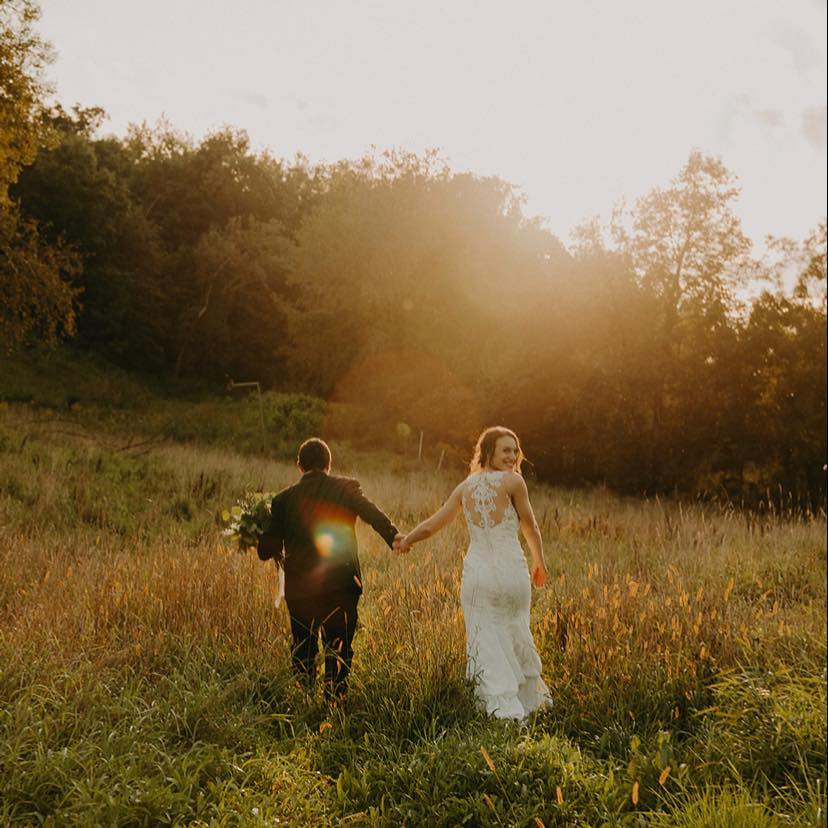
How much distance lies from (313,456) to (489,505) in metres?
1.45

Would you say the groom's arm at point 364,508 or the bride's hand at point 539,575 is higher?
the groom's arm at point 364,508

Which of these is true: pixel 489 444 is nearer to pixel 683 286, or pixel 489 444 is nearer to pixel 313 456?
pixel 313 456

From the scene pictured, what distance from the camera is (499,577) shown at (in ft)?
19.4

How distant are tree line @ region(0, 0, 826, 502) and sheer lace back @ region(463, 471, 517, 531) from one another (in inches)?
593

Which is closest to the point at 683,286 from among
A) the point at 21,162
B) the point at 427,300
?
the point at 427,300

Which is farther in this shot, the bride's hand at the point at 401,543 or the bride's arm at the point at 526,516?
the bride's hand at the point at 401,543

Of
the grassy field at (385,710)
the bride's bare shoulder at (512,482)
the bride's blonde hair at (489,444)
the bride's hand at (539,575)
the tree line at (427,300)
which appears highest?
the tree line at (427,300)

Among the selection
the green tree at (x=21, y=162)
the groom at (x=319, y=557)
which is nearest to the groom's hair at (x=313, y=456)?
the groom at (x=319, y=557)

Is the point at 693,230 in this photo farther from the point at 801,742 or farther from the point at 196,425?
the point at 801,742

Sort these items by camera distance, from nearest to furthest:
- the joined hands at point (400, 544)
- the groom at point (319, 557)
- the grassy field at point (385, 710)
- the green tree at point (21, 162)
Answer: the grassy field at point (385, 710), the groom at point (319, 557), the joined hands at point (400, 544), the green tree at point (21, 162)

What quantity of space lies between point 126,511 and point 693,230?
1933cm

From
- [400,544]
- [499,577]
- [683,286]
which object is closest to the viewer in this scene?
[499,577]

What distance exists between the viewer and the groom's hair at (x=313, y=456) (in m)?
6.02

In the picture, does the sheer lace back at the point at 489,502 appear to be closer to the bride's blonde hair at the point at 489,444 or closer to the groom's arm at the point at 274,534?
the bride's blonde hair at the point at 489,444
